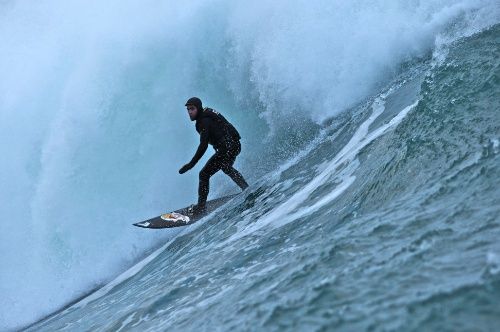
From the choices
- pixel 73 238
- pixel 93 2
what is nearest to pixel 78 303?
pixel 73 238

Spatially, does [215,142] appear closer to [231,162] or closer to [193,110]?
[231,162]

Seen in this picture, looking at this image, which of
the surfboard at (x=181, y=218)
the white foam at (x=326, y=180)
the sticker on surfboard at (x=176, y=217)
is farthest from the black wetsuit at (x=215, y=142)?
the white foam at (x=326, y=180)

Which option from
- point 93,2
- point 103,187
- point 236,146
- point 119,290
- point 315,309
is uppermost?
point 93,2

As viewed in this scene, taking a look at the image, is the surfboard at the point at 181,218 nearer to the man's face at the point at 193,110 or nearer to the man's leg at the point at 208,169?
the man's leg at the point at 208,169

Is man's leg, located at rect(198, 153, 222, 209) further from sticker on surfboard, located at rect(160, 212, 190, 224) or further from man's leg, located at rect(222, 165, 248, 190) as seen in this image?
sticker on surfboard, located at rect(160, 212, 190, 224)

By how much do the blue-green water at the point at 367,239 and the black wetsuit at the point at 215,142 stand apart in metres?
0.56

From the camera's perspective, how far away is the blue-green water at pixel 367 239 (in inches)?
132

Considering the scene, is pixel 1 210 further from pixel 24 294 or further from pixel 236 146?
pixel 236 146

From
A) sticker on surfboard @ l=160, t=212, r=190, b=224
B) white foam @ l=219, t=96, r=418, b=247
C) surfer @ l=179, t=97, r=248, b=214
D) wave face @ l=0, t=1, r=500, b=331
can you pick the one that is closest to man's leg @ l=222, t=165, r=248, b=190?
surfer @ l=179, t=97, r=248, b=214

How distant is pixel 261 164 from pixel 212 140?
2980 mm

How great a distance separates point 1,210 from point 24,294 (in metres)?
2.05

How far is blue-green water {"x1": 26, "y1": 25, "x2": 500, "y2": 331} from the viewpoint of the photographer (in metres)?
3.34

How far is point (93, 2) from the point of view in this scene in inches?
640

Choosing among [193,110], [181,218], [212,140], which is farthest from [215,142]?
[181,218]
